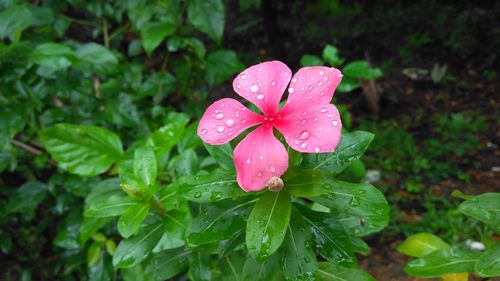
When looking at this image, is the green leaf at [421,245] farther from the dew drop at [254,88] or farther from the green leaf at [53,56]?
the green leaf at [53,56]

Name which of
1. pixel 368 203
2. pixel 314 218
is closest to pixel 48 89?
pixel 314 218

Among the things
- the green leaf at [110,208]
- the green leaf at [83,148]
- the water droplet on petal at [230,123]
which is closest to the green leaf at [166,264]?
the green leaf at [110,208]

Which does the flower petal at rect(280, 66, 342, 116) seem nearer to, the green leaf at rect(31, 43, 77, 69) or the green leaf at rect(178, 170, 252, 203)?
the green leaf at rect(178, 170, 252, 203)

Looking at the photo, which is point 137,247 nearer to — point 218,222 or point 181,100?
point 218,222

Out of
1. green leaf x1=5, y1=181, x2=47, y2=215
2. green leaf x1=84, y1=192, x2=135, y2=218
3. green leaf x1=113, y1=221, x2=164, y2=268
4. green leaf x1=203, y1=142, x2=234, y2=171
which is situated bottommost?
green leaf x1=5, y1=181, x2=47, y2=215

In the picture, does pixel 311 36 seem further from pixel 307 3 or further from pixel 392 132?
pixel 392 132

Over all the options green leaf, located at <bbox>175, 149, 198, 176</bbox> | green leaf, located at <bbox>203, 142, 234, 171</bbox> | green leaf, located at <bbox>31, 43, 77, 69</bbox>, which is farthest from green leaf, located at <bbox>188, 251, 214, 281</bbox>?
green leaf, located at <bbox>31, 43, 77, 69</bbox>

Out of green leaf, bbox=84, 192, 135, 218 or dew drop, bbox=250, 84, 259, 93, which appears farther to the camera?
green leaf, bbox=84, 192, 135, 218
